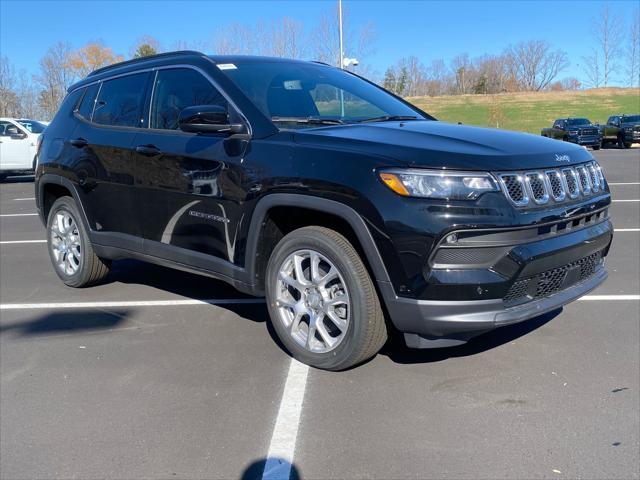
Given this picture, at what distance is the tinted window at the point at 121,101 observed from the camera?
4.72 meters

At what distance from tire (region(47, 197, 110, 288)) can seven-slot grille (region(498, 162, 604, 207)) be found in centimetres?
377

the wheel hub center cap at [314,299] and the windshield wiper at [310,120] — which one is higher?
the windshield wiper at [310,120]

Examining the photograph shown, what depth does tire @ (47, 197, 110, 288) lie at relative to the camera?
5379mm

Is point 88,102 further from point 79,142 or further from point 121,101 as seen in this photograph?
point 121,101

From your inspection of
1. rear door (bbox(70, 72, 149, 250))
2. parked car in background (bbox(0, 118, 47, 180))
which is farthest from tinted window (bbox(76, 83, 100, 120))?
parked car in background (bbox(0, 118, 47, 180))

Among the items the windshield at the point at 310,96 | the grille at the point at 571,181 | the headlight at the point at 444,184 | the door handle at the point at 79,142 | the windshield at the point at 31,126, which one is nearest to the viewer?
the headlight at the point at 444,184

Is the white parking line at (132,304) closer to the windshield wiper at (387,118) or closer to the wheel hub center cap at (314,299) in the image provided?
the wheel hub center cap at (314,299)

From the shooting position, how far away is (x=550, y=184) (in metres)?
3.24

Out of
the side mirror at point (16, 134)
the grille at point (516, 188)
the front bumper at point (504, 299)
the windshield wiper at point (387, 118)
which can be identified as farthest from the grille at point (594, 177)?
the side mirror at point (16, 134)

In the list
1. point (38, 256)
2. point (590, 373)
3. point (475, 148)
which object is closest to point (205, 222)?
point (475, 148)

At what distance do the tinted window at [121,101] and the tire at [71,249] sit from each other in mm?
911

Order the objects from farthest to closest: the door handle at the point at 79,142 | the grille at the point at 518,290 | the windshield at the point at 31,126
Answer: the windshield at the point at 31,126 → the door handle at the point at 79,142 → the grille at the point at 518,290

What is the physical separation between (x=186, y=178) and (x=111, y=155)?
1045mm

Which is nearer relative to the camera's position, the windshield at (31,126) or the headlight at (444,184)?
the headlight at (444,184)
